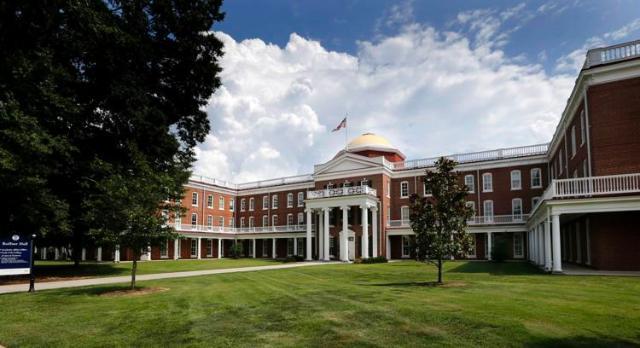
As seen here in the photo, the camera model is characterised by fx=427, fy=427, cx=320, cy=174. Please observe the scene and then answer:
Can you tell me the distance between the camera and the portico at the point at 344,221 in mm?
42469

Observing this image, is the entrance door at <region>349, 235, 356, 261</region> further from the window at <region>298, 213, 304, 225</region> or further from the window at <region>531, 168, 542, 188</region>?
the window at <region>531, 168, 542, 188</region>

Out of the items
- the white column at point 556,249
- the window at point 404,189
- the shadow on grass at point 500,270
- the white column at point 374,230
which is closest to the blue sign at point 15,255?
the shadow on grass at point 500,270

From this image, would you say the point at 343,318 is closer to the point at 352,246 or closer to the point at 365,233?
the point at 365,233

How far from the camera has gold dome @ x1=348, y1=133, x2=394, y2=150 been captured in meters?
50.6

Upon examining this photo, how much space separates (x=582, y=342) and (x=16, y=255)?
718 inches

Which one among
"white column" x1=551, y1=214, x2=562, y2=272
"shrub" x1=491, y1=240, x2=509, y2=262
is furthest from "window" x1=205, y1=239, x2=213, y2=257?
"white column" x1=551, y1=214, x2=562, y2=272

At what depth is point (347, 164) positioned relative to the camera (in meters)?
47.7

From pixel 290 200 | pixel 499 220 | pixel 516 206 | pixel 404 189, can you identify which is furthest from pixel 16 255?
pixel 290 200

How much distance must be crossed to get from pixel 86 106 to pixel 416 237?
18.9 m

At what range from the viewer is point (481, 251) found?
41344 mm

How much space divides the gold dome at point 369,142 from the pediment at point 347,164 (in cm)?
354

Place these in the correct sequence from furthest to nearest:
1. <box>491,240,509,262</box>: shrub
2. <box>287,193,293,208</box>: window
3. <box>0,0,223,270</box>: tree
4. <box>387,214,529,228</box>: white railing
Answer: <box>287,193,293,208</box>: window < <box>387,214,529,228</box>: white railing < <box>491,240,509,262</box>: shrub < <box>0,0,223,270</box>: tree

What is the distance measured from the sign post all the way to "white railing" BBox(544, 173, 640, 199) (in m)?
23.1

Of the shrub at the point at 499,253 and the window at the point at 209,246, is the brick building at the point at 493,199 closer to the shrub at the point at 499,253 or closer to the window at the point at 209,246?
the window at the point at 209,246
